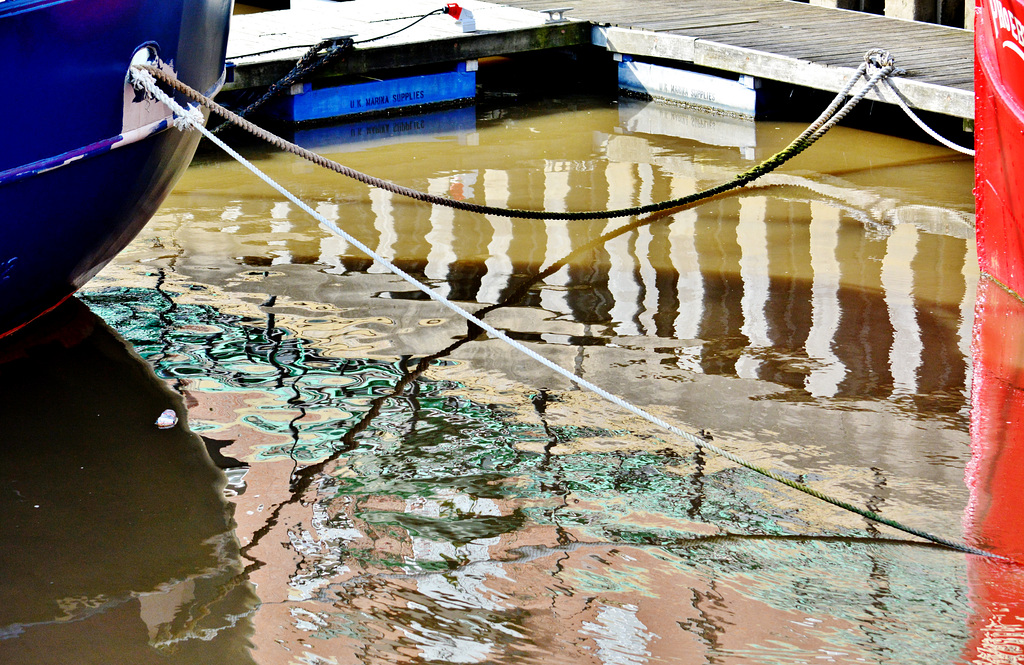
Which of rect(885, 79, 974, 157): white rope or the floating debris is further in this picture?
rect(885, 79, 974, 157): white rope

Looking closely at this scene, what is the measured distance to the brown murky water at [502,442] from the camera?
2906 millimetres

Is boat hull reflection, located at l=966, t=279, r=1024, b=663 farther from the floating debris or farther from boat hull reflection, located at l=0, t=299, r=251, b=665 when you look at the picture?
the floating debris

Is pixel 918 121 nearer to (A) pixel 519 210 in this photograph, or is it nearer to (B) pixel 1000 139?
(B) pixel 1000 139

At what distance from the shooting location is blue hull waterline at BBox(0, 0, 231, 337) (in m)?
3.69

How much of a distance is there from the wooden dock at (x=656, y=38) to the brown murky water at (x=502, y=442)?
1.78 meters

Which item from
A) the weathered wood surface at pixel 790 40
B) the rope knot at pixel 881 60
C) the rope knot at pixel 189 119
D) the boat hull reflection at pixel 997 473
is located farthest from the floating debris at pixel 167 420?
the weathered wood surface at pixel 790 40

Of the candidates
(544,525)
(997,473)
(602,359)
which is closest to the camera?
(544,525)

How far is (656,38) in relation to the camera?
9.34 m

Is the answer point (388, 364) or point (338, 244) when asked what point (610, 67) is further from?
point (388, 364)

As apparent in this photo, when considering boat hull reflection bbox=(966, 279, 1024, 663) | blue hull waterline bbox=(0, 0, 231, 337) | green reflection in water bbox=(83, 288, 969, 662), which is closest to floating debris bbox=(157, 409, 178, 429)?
green reflection in water bbox=(83, 288, 969, 662)

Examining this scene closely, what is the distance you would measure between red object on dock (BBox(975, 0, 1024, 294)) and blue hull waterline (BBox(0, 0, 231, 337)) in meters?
3.44

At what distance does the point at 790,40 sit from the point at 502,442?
636 cm

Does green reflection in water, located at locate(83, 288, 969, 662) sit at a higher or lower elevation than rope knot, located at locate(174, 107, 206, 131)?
lower

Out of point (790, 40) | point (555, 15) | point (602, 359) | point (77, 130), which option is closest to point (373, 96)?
point (555, 15)
